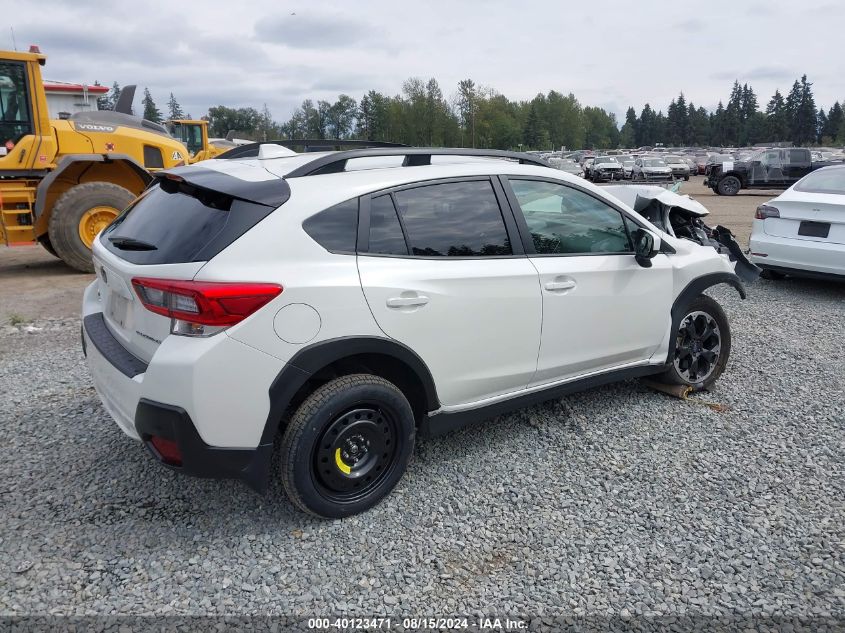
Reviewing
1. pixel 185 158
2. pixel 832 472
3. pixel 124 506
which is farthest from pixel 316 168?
pixel 185 158

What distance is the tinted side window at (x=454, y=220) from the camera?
123 inches

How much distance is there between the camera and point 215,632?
233cm

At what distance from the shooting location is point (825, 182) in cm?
773

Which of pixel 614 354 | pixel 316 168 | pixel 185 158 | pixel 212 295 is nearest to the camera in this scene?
pixel 212 295

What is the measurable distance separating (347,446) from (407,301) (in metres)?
0.74

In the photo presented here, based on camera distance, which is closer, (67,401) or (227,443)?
(227,443)

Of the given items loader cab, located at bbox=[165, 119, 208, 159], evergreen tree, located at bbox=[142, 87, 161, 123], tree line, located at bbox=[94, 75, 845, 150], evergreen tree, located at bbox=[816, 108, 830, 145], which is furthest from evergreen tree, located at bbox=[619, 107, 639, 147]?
loader cab, located at bbox=[165, 119, 208, 159]

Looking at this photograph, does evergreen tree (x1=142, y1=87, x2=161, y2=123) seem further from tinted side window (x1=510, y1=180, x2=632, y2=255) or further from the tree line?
tinted side window (x1=510, y1=180, x2=632, y2=255)

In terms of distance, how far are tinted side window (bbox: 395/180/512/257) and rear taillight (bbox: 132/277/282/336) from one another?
852 millimetres

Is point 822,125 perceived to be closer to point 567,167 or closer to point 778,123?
point 778,123

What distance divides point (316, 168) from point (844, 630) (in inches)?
116

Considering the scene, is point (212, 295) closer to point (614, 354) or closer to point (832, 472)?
point (614, 354)

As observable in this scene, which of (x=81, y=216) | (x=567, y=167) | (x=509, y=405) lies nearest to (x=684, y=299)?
(x=509, y=405)

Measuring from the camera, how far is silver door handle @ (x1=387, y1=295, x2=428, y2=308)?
9.49 ft
